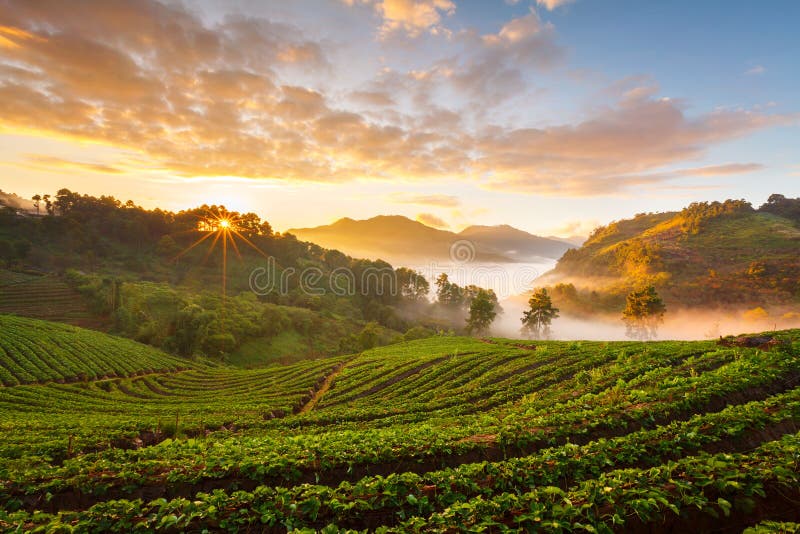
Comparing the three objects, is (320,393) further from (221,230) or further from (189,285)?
(221,230)

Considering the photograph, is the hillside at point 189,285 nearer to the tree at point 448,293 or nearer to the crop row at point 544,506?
the tree at point 448,293

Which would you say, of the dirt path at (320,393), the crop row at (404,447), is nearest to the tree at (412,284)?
the dirt path at (320,393)

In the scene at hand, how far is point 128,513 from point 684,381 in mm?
24556

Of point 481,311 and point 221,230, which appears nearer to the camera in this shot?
point 481,311

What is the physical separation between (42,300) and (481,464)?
136 metres

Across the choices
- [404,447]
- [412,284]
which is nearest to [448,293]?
[412,284]

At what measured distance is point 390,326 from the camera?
15075 cm

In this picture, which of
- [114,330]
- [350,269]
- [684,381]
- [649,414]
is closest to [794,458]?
[649,414]

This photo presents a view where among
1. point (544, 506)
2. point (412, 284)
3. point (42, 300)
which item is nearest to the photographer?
point (544, 506)

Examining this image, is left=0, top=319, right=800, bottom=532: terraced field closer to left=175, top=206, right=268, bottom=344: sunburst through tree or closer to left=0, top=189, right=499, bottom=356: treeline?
left=0, top=189, right=499, bottom=356: treeline

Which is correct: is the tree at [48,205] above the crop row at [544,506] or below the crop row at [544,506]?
above

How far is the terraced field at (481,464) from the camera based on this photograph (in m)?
7.77

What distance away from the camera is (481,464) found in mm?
10586

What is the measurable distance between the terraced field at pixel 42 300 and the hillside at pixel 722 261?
20902 cm
